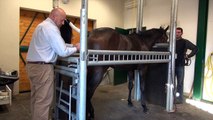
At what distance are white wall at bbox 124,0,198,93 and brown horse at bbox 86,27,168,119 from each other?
1.13 metres

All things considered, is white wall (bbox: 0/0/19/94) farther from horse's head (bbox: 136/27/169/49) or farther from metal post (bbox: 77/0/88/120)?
metal post (bbox: 77/0/88/120)

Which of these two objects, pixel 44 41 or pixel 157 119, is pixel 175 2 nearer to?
pixel 157 119

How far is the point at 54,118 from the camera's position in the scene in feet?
8.64

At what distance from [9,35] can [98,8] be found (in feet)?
8.72

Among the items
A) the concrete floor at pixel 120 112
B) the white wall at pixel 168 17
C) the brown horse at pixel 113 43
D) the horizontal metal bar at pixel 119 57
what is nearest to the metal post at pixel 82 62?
the horizontal metal bar at pixel 119 57

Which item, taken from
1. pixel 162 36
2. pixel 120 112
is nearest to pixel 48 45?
pixel 120 112

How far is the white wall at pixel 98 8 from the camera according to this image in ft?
15.3

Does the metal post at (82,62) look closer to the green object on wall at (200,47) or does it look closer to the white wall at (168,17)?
the green object on wall at (200,47)

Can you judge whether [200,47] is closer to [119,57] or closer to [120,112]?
[120,112]

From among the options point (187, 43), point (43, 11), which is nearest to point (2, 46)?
point (43, 11)

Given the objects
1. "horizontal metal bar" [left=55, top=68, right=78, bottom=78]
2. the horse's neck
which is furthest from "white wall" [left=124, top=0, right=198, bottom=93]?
"horizontal metal bar" [left=55, top=68, right=78, bottom=78]

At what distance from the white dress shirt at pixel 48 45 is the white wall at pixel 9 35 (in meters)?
2.54

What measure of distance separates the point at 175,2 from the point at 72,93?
7.89 feet

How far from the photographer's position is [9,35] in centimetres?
433
